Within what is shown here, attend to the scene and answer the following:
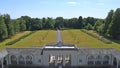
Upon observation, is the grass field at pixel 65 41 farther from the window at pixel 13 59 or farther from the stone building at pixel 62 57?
the window at pixel 13 59

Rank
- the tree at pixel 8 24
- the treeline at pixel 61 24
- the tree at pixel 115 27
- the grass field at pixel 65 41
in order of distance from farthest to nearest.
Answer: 1. the tree at pixel 8 24
2. the treeline at pixel 61 24
3. the tree at pixel 115 27
4. the grass field at pixel 65 41

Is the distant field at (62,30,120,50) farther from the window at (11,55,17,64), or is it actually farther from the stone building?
the window at (11,55,17,64)

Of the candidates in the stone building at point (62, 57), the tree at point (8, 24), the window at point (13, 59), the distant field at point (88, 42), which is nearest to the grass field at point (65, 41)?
the distant field at point (88, 42)

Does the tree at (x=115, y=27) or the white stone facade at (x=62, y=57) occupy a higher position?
the tree at (x=115, y=27)

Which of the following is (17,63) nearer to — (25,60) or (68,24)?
(25,60)

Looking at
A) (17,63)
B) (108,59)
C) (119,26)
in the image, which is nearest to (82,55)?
(108,59)

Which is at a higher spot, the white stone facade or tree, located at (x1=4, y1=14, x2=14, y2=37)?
tree, located at (x1=4, y1=14, x2=14, y2=37)

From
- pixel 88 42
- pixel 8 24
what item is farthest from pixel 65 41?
pixel 8 24

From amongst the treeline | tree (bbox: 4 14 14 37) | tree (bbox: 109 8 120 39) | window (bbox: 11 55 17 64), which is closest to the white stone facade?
window (bbox: 11 55 17 64)

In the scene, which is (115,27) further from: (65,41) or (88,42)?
(65,41)
